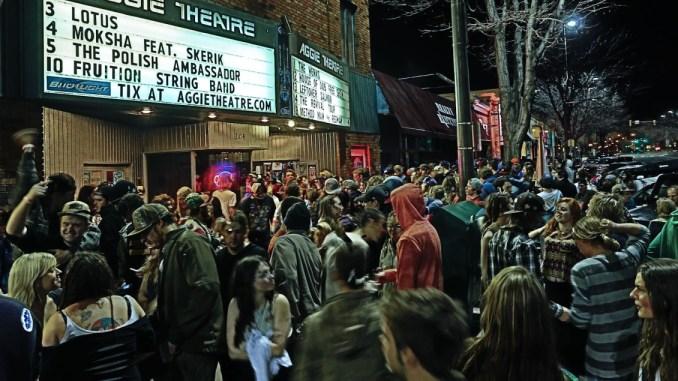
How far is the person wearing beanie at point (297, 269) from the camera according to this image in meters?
5.18

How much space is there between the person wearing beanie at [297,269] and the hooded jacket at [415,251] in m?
0.89

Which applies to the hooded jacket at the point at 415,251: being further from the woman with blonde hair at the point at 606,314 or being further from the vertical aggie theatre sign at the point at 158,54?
the vertical aggie theatre sign at the point at 158,54

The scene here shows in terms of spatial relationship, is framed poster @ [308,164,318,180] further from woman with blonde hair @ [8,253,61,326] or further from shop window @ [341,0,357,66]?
woman with blonde hair @ [8,253,61,326]

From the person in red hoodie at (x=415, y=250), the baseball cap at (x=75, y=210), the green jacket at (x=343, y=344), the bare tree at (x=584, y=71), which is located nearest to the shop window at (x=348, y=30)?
the person in red hoodie at (x=415, y=250)

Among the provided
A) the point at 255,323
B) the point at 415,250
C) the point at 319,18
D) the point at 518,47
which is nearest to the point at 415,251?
the point at 415,250

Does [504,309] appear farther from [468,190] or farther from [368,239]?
[468,190]

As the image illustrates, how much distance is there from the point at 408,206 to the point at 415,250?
1.54 feet

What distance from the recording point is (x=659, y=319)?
10.1ft

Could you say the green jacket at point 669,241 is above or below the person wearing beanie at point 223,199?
below

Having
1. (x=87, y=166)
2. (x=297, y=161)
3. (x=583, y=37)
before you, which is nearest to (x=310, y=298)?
(x=87, y=166)

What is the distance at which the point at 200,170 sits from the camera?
491 inches

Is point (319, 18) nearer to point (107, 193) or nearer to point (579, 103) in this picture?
point (107, 193)

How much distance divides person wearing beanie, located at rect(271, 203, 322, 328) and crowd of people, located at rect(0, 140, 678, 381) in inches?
0.6

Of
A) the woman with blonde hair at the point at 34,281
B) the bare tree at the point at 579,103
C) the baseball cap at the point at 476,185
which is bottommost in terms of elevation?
the woman with blonde hair at the point at 34,281
